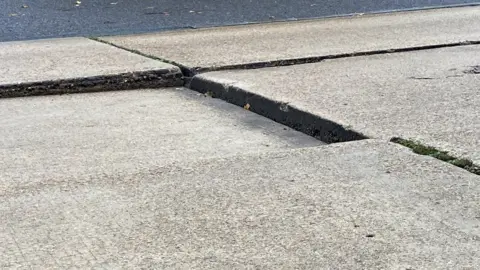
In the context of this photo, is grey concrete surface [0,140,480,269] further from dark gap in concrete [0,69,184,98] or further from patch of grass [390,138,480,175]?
dark gap in concrete [0,69,184,98]

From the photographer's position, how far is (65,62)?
4.97 m

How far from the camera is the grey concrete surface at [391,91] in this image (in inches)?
138

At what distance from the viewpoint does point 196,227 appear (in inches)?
103

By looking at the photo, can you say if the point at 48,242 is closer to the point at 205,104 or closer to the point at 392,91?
the point at 205,104

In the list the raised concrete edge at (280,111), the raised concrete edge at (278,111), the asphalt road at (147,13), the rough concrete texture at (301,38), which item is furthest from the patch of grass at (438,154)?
the asphalt road at (147,13)

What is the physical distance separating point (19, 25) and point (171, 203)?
4.06 m

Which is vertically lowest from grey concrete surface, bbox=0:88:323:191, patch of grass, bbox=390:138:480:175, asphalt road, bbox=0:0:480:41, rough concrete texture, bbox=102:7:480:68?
grey concrete surface, bbox=0:88:323:191

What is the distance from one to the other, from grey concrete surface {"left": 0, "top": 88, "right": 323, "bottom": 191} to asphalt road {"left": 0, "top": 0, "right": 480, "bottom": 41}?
1.98m

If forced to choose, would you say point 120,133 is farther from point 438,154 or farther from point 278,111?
point 438,154

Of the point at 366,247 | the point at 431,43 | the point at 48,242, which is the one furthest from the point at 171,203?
the point at 431,43

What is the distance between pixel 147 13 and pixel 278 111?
338 centimetres

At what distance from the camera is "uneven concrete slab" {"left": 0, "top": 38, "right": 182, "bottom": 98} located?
14.8 ft

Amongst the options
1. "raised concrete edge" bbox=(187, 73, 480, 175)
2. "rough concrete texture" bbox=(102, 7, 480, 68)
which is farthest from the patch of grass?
"rough concrete texture" bbox=(102, 7, 480, 68)

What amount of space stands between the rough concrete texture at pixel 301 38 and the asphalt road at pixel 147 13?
0.40 metres
